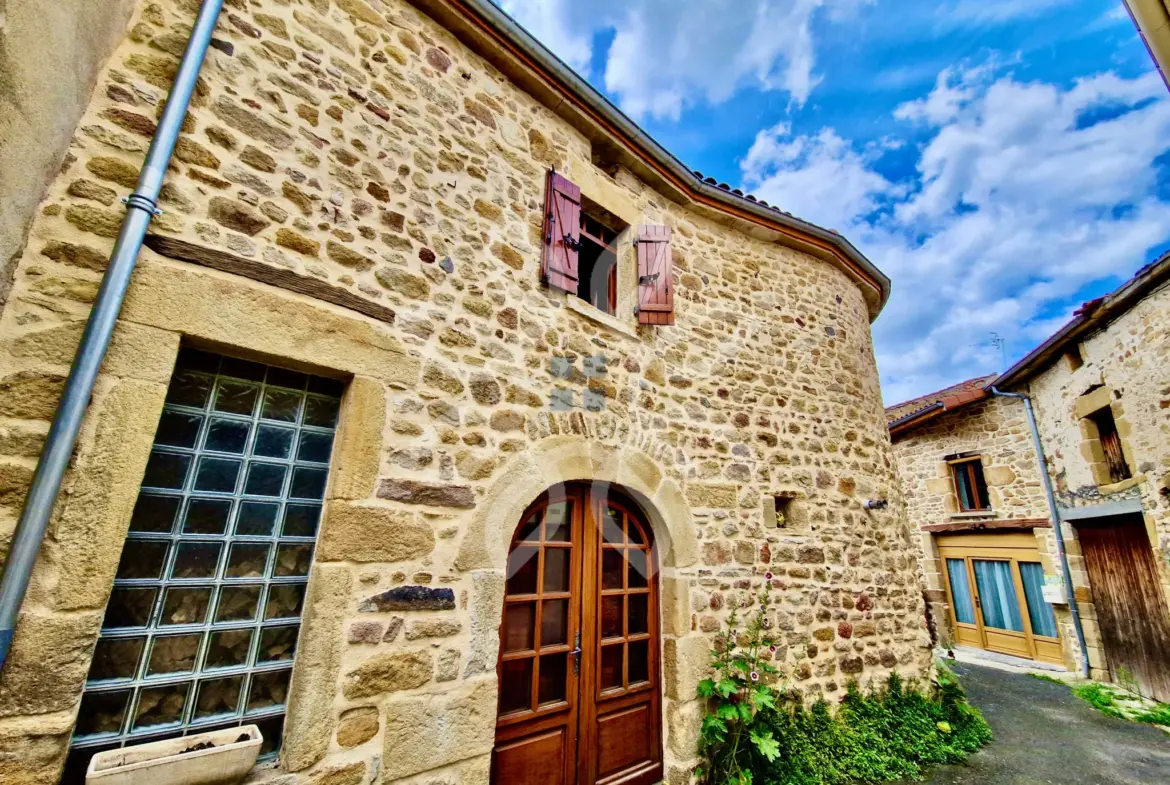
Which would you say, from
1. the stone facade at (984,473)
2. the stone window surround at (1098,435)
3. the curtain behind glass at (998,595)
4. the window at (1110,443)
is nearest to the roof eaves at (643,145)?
the stone window surround at (1098,435)

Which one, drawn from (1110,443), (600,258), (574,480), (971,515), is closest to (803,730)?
(574,480)

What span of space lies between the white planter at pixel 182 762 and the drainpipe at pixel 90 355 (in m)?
0.51

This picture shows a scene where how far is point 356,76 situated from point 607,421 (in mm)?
2773

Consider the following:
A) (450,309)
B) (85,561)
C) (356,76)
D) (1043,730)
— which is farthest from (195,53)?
(1043,730)

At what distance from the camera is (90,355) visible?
6.18ft

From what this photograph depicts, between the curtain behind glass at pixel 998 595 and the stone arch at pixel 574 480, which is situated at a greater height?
the stone arch at pixel 574 480

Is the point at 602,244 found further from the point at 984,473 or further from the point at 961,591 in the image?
the point at 961,591

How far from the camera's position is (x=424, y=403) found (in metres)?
2.84

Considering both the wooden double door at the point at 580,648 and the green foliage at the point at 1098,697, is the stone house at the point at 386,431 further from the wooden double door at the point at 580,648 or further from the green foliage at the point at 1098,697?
the green foliage at the point at 1098,697

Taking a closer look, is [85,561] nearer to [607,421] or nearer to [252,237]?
[252,237]

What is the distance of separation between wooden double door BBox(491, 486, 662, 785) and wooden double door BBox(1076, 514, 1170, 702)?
7.27 metres

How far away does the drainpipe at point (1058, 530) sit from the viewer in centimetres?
747

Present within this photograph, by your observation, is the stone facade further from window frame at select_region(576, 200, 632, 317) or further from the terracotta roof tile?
window frame at select_region(576, 200, 632, 317)

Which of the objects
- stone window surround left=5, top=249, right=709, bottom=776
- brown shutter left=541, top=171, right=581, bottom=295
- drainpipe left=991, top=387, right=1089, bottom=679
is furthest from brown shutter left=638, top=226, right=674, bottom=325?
drainpipe left=991, top=387, right=1089, bottom=679
